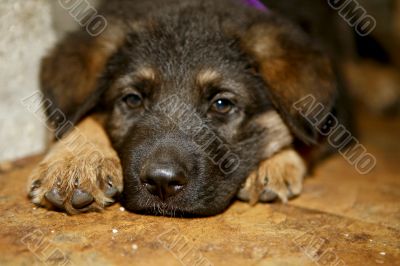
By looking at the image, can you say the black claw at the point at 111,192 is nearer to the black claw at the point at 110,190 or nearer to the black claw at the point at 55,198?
the black claw at the point at 110,190

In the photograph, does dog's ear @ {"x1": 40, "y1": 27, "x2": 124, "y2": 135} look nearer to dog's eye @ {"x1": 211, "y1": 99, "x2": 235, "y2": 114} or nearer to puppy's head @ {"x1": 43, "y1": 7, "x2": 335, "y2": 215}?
puppy's head @ {"x1": 43, "y1": 7, "x2": 335, "y2": 215}

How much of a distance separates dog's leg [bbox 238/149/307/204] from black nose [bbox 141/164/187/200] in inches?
21.0

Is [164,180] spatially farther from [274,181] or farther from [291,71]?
[291,71]

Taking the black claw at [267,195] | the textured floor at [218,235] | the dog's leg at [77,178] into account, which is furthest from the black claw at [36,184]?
the black claw at [267,195]

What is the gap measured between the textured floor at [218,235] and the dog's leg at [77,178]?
65 mm

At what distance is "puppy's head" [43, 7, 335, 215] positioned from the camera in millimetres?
2672

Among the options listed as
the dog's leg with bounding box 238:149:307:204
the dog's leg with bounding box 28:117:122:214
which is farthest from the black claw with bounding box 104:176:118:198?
the dog's leg with bounding box 238:149:307:204

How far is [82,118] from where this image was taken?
3377mm

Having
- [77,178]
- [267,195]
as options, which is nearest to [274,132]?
[267,195]

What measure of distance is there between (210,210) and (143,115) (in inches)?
29.9

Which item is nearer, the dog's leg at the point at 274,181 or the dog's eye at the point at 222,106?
the dog's leg at the point at 274,181

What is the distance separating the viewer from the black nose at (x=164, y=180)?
2516 millimetres

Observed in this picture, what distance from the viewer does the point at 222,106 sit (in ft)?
10.2

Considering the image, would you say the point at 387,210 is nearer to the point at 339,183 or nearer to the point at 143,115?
the point at 339,183
